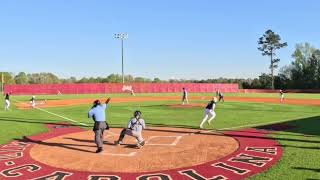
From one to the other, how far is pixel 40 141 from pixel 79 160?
5.03 meters

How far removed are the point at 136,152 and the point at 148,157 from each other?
3.16 ft

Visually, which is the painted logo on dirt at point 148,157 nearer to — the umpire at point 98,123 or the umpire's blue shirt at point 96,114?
the umpire at point 98,123

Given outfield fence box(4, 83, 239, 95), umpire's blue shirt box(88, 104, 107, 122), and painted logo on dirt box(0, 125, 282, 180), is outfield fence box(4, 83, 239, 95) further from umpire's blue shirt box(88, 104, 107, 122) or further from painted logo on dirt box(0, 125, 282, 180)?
umpire's blue shirt box(88, 104, 107, 122)

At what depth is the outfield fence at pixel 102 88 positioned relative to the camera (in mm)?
79875

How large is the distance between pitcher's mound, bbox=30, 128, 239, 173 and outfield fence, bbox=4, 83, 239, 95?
63757mm

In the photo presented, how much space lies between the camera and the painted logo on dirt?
39.9 ft

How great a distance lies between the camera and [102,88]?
8525 centimetres

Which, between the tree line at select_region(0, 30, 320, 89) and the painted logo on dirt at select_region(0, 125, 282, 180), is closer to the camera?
the painted logo on dirt at select_region(0, 125, 282, 180)

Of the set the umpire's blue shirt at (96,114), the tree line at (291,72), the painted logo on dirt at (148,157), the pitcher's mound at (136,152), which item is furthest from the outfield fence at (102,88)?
the umpire's blue shirt at (96,114)

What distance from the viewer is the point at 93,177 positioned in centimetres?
1191

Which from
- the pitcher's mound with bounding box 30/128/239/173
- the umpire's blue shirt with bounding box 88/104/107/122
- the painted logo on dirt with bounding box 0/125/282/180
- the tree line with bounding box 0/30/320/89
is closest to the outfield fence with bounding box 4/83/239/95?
the tree line with bounding box 0/30/320/89

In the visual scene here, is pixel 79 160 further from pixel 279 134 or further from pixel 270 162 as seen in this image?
pixel 279 134

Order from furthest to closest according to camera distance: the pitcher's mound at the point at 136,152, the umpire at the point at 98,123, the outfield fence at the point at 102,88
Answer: the outfield fence at the point at 102,88 < the umpire at the point at 98,123 < the pitcher's mound at the point at 136,152

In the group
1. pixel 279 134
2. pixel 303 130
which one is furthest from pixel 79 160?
pixel 303 130
